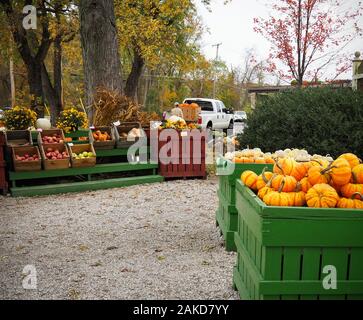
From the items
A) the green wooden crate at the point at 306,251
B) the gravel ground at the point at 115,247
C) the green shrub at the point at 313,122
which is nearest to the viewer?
the green wooden crate at the point at 306,251

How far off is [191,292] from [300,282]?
4.27 ft

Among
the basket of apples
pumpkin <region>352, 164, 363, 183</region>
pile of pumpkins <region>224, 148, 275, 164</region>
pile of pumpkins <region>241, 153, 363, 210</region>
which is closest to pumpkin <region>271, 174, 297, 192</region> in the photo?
pile of pumpkins <region>241, 153, 363, 210</region>

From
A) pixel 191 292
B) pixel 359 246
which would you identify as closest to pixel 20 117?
pixel 191 292

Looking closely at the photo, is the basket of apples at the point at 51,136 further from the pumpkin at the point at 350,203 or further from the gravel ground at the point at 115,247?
the pumpkin at the point at 350,203

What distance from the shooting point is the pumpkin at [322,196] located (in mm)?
2863

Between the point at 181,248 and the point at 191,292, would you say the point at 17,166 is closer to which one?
the point at 181,248

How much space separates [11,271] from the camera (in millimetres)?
4461

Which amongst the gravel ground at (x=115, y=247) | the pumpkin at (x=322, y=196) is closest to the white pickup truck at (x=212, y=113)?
the gravel ground at (x=115, y=247)

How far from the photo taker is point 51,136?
29.9 ft

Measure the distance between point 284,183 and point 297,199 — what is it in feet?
0.53

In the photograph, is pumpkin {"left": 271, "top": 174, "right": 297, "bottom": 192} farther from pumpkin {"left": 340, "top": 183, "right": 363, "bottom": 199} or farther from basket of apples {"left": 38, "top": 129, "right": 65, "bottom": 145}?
basket of apples {"left": 38, "top": 129, "right": 65, "bottom": 145}

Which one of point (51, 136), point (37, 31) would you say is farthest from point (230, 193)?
point (37, 31)

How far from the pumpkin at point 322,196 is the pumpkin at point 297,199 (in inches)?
3.0

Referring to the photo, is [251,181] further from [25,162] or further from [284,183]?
[25,162]
